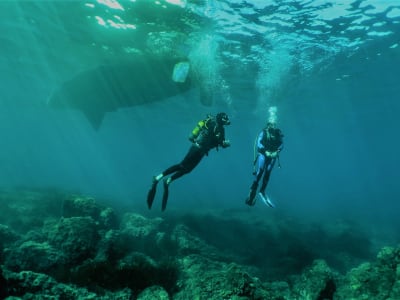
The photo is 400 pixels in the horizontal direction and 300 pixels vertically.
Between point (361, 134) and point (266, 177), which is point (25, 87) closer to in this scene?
point (266, 177)

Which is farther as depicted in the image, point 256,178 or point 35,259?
point 256,178

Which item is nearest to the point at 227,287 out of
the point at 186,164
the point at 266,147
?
the point at 186,164

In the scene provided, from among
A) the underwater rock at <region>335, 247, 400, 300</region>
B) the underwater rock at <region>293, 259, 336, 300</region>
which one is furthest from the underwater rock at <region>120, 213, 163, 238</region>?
the underwater rock at <region>335, 247, 400, 300</region>

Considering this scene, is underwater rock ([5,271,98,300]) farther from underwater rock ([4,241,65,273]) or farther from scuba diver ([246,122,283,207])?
scuba diver ([246,122,283,207])

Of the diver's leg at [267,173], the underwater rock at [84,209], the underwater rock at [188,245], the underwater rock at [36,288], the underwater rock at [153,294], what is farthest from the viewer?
the diver's leg at [267,173]

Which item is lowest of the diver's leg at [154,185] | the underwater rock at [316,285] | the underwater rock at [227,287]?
the underwater rock at [316,285]

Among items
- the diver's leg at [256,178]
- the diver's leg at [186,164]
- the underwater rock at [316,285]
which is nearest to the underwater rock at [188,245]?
the diver's leg at [186,164]

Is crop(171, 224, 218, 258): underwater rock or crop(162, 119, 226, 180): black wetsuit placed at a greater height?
crop(162, 119, 226, 180): black wetsuit

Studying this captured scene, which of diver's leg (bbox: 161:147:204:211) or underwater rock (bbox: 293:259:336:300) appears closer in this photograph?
underwater rock (bbox: 293:259:336:300)

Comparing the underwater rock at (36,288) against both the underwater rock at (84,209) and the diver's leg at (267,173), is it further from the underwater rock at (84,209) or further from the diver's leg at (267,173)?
the diver's leg at (267,173)

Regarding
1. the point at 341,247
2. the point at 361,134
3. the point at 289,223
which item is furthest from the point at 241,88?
the point at 361,134

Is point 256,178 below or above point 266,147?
below

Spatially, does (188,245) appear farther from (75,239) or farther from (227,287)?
(227,287)

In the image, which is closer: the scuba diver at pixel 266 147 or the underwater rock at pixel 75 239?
the underwater rock at pixel 75 239
